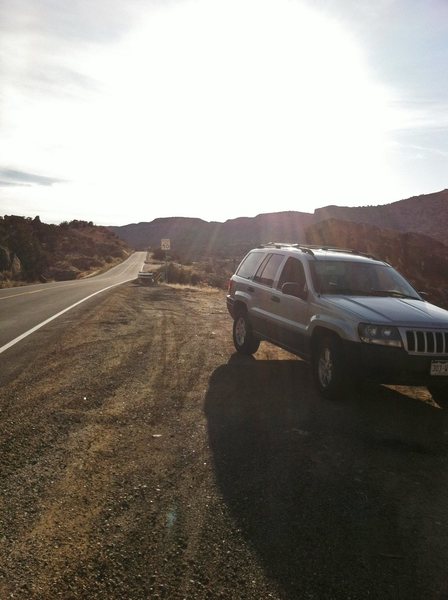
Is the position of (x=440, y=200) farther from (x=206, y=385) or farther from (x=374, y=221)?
(x=206, y=385)

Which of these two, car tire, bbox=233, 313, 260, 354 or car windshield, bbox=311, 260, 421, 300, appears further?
car tire, bbox=233, 313, 260, 354

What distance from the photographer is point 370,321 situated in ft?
18.9

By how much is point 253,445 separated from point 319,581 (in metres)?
2.03

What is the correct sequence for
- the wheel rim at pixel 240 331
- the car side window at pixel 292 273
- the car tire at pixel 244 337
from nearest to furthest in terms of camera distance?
the car side window at pixel 292 273 → the car tire at pixel 244 337 → the wheel rim at pixel 240 331

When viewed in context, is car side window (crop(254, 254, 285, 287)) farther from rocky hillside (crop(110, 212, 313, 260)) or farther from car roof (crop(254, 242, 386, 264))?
rocky hillside (crop(110, 212, 313, 260))

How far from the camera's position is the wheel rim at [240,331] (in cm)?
909

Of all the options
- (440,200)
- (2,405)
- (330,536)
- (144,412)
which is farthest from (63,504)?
(440,200)

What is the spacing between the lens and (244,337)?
29.7ft

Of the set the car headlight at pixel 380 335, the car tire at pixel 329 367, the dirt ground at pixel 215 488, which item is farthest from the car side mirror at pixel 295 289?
the car headlight at pixel 380 335

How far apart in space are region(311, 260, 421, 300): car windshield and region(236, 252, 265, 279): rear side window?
5.94ft

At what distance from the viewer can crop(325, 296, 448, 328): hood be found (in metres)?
5.76

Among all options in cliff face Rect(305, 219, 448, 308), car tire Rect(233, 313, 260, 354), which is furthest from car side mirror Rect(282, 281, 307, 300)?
cliff face Rect(305, 219, 448, 308)

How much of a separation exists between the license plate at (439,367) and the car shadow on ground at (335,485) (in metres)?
0.56

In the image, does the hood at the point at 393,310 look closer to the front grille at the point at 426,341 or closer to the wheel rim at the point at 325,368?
the front grille at the point at 426,341
